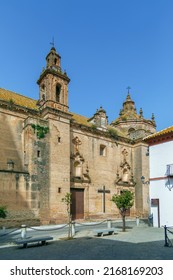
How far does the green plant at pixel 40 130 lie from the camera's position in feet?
73.7

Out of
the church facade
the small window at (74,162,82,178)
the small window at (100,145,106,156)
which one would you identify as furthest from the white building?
the small window at (100,145,106,156)

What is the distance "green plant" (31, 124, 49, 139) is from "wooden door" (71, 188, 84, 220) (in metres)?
6.63

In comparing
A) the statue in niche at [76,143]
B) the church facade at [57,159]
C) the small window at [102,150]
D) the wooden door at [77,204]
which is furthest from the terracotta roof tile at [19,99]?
the wooden door at [77,204]

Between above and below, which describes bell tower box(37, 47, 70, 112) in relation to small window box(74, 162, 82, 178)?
above

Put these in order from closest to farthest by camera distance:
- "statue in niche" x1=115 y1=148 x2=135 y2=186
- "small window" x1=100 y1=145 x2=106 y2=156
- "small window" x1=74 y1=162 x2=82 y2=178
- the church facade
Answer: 1. the church facade
2. "small window" x1=74 y1=162 x2=82 y2=178
3. "small window" x1=100 y1=145 x2=106 y2=156
4. "statue in niche" x1=115 y1=148 x2=135 y2=186

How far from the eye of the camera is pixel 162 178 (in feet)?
62.8

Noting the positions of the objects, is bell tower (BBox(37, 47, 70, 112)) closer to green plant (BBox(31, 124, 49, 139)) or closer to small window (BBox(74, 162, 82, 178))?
green plant (BBox(31, 124, 49, 139))

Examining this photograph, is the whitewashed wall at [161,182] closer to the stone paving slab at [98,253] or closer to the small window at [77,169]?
the stone paving slab at [98,253]

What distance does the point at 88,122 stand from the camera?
32.2 m

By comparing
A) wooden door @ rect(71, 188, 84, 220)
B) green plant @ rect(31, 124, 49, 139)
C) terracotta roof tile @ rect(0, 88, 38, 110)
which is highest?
terracotta roof tile @ rect(0, 88, 38, 110)

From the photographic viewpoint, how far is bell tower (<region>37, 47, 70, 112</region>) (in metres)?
24.8

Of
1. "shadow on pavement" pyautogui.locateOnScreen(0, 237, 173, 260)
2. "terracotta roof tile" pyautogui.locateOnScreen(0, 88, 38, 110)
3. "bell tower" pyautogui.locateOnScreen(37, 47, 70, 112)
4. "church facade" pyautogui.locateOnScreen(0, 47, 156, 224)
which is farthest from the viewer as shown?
"terracotta roof tile" pyautogui.locateOnScreen(0, 88, 38, 110)

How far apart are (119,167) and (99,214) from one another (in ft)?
21.7

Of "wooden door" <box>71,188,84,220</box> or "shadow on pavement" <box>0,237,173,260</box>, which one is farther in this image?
"wooden door" <box>71,188,84,220</box>
